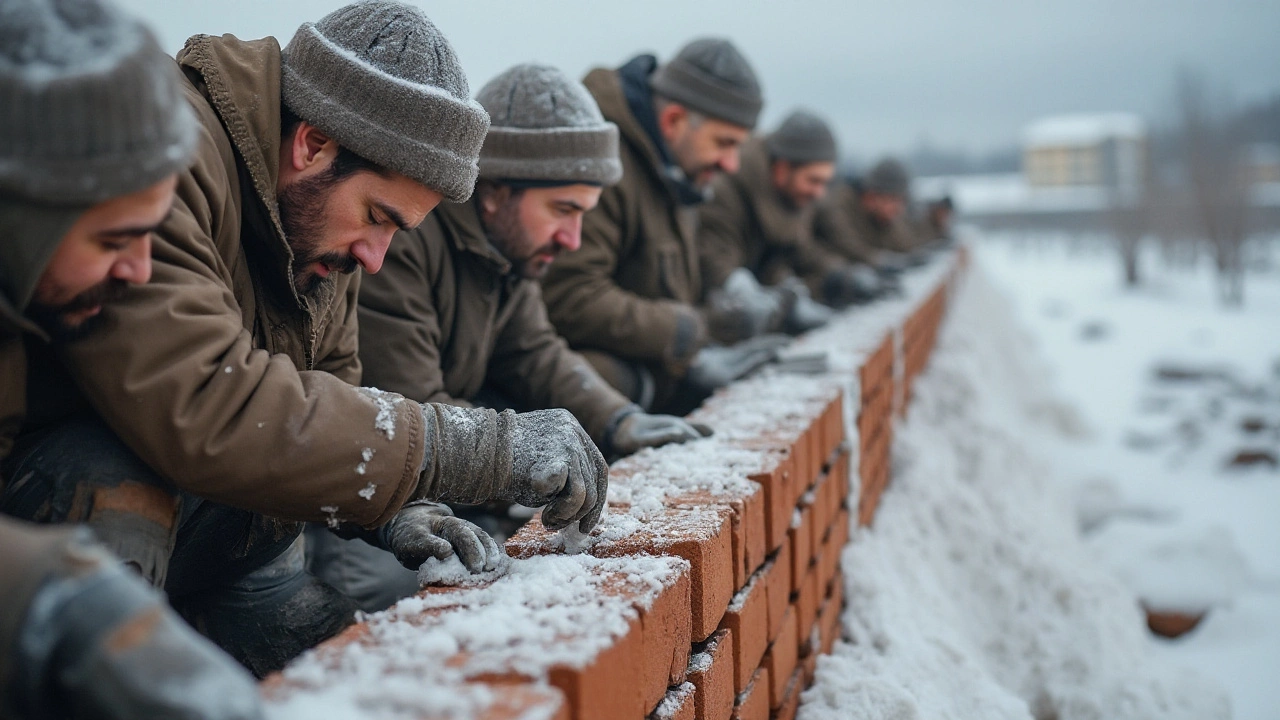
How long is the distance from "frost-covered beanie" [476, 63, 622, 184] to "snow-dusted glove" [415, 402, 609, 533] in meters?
1.21

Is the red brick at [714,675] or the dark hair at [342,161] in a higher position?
the dark hair at [342,161]

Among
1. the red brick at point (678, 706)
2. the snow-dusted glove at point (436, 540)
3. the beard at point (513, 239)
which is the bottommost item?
the red brick at point (678, 706)

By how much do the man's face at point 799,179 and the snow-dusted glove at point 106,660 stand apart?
5551 millimetres

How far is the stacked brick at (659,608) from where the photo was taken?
121 cm

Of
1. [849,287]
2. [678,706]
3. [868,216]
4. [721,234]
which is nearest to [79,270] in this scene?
[678,706]

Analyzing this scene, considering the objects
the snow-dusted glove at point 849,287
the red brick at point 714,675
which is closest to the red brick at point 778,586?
the red brick at point 714,675

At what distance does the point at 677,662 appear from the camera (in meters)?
1.62

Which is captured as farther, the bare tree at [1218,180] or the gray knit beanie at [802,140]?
the bare tree at [1218,180]

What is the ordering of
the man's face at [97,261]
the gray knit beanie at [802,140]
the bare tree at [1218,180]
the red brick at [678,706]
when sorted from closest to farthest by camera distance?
the man's face at [97,261] < the red brick at [678,706] < the gray knit beanie at [802,140] < the bare tree at [1218,180]

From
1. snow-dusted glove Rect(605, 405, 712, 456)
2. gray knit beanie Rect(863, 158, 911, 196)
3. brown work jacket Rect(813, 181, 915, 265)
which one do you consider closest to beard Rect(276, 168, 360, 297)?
snow-dusted glove Rect(605, 405, 712, 456)

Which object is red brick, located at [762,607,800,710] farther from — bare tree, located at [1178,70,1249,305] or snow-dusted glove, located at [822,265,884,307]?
bare tree, located at [1178,70,1249,305]

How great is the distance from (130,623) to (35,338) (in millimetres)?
638

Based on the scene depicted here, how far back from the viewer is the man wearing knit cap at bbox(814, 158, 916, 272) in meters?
9.60

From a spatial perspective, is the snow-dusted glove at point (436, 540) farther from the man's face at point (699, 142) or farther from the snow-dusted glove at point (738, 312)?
the snow-dusted glove at point (738, 312)
